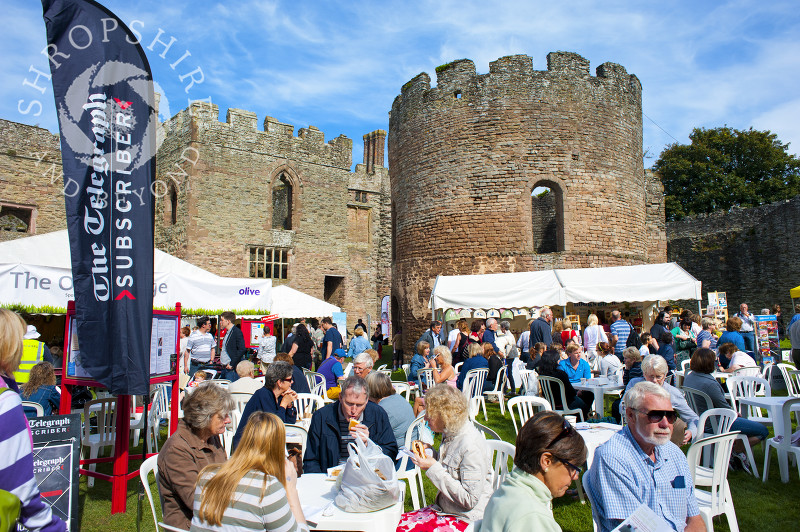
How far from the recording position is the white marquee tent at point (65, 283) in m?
6.39

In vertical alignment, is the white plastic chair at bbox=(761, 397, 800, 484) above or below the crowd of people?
below

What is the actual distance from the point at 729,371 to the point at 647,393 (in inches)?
218

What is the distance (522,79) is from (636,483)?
44.6 ft

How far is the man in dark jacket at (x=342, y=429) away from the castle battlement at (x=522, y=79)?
1243cm

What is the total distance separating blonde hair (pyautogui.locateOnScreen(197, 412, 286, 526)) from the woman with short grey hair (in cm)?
70

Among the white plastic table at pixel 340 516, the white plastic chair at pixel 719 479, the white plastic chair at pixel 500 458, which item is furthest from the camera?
the white plastic chair at pixel 719 479

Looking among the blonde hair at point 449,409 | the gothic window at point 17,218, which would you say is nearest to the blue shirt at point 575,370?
the blonde hair at point 449,409

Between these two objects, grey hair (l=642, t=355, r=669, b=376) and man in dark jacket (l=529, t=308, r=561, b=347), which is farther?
man in dark jacket (l=529, t=308, r=561, b=347)

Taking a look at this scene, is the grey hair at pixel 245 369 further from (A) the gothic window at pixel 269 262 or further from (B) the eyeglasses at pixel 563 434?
(A) the gothic window at pixel 269 262

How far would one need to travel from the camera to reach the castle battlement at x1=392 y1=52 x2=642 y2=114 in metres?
14.5

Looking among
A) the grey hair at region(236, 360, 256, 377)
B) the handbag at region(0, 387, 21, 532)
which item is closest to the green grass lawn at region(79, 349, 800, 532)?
the grey hair at region(236, 360, 256, 377)

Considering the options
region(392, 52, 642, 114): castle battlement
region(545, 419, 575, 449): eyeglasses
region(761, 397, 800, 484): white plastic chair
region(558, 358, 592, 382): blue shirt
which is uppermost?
region(392, 52, 642, 114): castle battlement

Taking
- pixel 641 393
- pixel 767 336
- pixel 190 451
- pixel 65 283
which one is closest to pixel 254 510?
pixel 190 451

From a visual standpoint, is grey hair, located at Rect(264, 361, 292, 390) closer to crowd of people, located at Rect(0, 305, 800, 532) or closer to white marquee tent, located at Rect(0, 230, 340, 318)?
crowd of people, located at Rect(0, 305, 800, 532)
